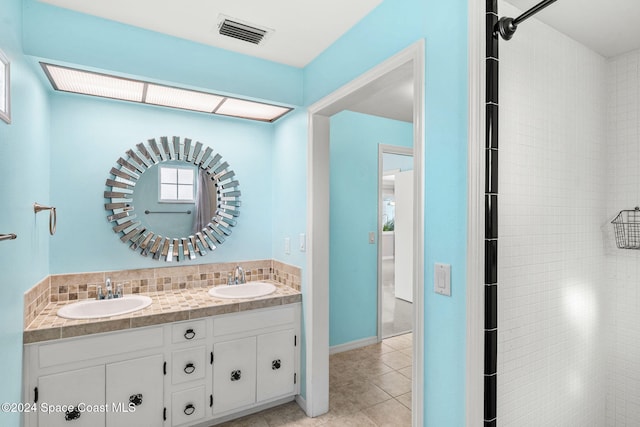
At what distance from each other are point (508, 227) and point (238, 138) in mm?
2172

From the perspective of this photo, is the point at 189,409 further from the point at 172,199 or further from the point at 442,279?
the point at 442,279

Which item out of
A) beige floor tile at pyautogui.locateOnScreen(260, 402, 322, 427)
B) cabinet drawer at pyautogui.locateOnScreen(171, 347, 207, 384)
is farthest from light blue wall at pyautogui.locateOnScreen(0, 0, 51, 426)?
beige floor tile at pyautogui.locateOnScreen(260, 402, 322, 427)

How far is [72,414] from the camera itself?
1.76m

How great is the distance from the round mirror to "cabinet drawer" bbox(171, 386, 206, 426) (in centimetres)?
94

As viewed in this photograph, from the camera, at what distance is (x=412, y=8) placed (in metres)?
1.55

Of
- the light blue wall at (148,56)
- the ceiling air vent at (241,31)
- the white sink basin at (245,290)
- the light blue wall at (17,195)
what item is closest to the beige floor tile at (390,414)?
the white sink basin at (245,290)

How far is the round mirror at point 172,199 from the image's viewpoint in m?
2.38

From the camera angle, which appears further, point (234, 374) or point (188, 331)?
point (234, 374)

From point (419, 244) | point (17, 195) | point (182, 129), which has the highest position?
point (182, 129)

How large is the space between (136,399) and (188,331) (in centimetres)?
44

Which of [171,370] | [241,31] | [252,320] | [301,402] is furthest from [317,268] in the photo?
[241,31]

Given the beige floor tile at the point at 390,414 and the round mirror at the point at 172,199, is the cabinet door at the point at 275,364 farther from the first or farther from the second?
the round mirror at the point at 172,199

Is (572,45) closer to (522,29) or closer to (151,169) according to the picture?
(522,29)

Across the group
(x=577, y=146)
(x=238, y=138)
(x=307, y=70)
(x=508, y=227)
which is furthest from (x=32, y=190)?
(x=577, y=146)
